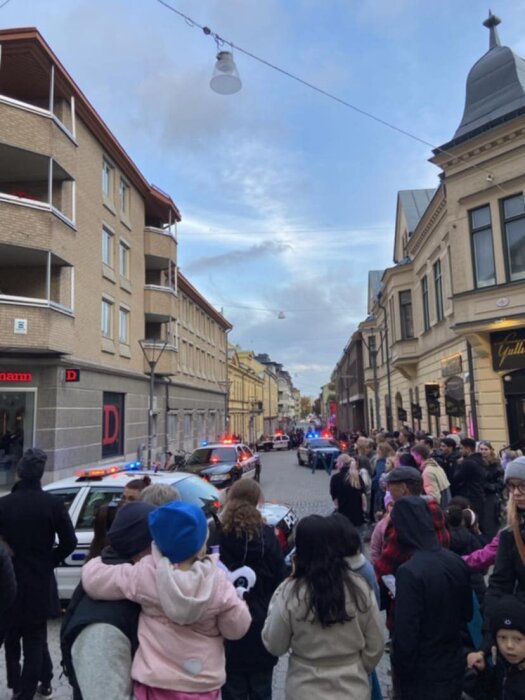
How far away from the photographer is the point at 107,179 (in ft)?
66.7

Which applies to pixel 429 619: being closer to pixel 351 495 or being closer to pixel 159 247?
pixel 351 495

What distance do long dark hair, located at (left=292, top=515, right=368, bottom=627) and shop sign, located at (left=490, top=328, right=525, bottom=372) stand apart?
39.7 ft

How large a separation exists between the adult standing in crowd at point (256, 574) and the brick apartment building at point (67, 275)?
12.4 meters

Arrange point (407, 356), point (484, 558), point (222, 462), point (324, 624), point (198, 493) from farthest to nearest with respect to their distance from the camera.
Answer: point (407, 356)
point (222, 462)
point (198, 493)
point (484, 558)
point (324, 624)

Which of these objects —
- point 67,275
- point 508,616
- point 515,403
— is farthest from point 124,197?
point 508,616

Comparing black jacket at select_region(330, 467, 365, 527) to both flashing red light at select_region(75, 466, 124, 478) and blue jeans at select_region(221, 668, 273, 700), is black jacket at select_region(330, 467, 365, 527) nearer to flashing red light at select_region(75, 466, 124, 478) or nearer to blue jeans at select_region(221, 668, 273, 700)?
flashing red light at select_region(75, 466, 124, 478)

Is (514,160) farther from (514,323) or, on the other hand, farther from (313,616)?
(313,616)

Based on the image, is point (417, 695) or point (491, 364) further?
point (491, 364)

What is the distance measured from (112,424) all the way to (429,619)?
18283 mm

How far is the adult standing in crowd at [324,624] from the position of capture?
2.28 m

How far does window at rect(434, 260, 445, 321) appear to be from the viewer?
726 inches

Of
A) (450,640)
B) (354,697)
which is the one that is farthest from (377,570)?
(354,697)

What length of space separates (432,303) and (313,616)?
62.0 feet

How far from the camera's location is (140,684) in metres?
2.00
